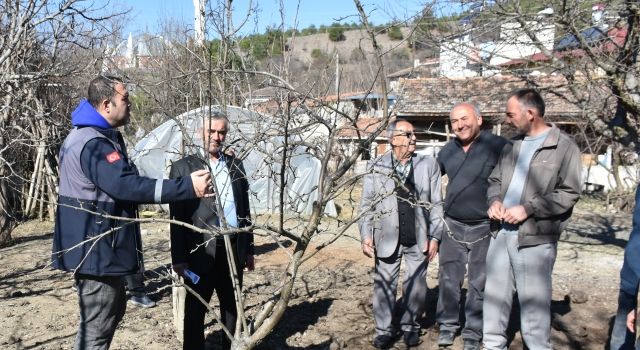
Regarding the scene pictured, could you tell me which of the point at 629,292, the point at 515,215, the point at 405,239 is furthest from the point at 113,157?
the point at 629,292

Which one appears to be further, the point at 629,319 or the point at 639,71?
the point at 639,71

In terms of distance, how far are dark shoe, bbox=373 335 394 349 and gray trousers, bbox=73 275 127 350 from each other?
2.02 m

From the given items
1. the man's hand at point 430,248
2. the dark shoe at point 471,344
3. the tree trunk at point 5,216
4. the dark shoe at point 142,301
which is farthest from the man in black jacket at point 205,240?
the tree trunk at point 5,216

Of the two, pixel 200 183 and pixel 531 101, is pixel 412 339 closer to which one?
pixel 531 101

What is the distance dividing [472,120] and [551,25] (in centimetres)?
344

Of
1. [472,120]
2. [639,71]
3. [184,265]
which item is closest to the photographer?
[184,265]

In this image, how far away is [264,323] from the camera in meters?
2.62

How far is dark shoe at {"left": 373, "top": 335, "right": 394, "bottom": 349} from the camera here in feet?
13.9

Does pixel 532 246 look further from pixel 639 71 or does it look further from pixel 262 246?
pixel 262 246

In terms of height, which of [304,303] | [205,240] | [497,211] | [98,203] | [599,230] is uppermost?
[98,203]

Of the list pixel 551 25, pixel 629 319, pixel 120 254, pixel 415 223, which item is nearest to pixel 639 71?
pixel 551 25

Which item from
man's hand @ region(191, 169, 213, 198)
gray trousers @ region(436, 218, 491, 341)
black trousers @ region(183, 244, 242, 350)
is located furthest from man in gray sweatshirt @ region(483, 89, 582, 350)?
man's hand @ region(191, 169, 213, 198)

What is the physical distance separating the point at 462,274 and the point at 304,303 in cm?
167

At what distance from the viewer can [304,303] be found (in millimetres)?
5398
